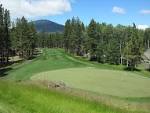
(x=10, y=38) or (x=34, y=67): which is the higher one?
(x=10, y=38)

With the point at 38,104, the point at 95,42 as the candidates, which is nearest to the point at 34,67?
the point at 95,42

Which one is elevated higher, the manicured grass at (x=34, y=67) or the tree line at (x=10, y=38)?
the tree line at (x=10, y=38)

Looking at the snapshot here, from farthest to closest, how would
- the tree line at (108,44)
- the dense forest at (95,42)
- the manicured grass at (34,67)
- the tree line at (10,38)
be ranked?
the tree line at (10,38)
the dense forest at (95,42)
the tree line at (108,44)
the manicured grass at (34,67)

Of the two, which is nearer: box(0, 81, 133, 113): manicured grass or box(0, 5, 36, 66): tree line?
box(0, 81, 133, 113): manicured grass

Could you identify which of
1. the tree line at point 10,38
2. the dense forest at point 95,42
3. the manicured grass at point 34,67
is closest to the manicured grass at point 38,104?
the manicured grass at point 34,67

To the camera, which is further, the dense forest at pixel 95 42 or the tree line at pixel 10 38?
the tree line at pixel 10 38

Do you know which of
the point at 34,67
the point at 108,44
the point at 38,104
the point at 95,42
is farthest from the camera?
the point at 95,42

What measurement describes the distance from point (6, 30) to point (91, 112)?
102 m

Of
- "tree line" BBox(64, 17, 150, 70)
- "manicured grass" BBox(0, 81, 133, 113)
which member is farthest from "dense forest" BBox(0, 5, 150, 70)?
"manicured grass" BBox(0, 81, 133, 113)

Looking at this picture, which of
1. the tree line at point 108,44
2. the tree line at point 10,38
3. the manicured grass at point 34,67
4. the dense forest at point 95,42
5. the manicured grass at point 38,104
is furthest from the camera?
the tree line at point 10,38

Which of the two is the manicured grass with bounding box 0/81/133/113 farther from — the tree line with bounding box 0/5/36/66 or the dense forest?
the tree line with bounding box 0/5/36/66

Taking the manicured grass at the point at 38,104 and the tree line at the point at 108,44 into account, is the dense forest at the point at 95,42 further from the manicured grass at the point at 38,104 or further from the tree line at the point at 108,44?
the manicured grass at the point at 38,104

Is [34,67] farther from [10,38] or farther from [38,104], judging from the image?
[38,104]

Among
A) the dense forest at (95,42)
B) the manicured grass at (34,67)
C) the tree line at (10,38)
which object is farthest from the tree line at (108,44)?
the tree line at (10,38)
